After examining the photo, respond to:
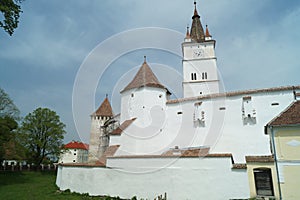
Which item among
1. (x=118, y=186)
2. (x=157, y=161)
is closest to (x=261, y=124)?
(x=157, y=161)

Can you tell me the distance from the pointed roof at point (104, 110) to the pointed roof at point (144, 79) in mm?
11327

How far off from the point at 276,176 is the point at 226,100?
7.07 metres

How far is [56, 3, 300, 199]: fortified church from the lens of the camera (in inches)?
392

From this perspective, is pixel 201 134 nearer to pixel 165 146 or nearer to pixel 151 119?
pixel 165 146

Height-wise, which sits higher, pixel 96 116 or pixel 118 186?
pixel 96 116

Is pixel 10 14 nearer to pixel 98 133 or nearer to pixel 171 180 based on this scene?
pixel 171 180

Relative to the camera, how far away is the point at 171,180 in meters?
10.4

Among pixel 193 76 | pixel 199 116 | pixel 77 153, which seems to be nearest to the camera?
pixel 199 116

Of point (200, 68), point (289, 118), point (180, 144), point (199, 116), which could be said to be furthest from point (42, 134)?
point (289, 118)

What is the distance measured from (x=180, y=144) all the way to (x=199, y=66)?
13551mm

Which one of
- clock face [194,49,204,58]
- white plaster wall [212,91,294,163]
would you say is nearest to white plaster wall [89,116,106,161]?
clock face [194,49,204,58]

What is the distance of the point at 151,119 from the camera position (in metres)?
17.1

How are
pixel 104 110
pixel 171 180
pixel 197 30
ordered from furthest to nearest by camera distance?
pixel 104 110, pixel 197 30, pixel 171 180

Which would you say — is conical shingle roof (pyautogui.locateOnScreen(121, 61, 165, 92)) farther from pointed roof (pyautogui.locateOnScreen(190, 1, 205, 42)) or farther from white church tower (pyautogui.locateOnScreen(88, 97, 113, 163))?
pointed roof (pyautogui.locateOnScreen(190, 1, 205, 42))
